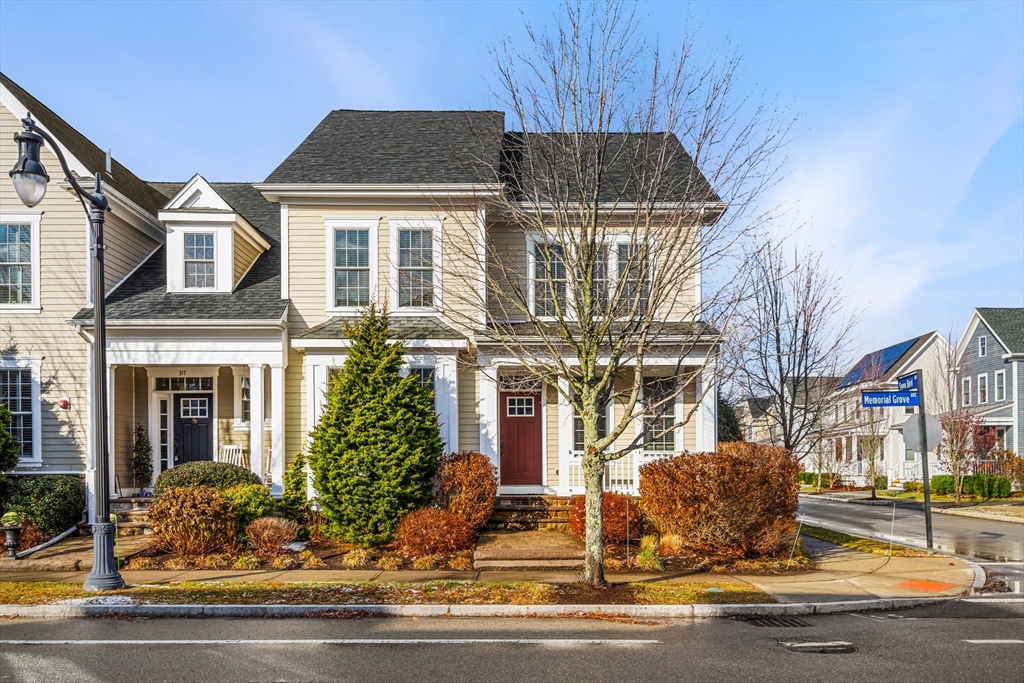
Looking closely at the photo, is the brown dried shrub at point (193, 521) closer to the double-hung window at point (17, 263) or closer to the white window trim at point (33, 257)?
the white window trim at point (33, 257)

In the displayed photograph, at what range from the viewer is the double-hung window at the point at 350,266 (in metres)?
17.8

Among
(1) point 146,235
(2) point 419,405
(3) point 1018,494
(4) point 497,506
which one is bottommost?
(3) point 1018,494

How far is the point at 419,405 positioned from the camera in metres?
15.3

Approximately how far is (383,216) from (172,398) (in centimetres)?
660

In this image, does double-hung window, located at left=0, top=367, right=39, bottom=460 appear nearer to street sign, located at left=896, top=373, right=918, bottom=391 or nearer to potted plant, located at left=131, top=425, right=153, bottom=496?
potted plant, located at left=131, top=425, right=153, bottom=496

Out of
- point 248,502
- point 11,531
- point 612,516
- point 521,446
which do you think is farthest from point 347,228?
point 11,531

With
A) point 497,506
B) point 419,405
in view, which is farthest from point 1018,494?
point 419,405

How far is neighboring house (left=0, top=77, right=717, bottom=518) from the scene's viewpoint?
55.7 ft

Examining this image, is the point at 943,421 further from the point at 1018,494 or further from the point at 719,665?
the point at 719,665

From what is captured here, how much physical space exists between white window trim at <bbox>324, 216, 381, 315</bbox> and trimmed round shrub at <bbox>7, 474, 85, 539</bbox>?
6.35 meters

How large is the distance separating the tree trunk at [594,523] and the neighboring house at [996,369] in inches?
1153

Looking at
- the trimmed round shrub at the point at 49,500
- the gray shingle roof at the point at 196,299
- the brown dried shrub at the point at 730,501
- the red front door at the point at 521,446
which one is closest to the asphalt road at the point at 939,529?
the brown dried shrub at the point at 730,501

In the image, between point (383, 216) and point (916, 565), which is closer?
point (916, 565)

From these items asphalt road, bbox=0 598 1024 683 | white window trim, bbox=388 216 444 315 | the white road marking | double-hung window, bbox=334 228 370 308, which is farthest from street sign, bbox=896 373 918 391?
double-hung window, bbox=334 228 370 308
